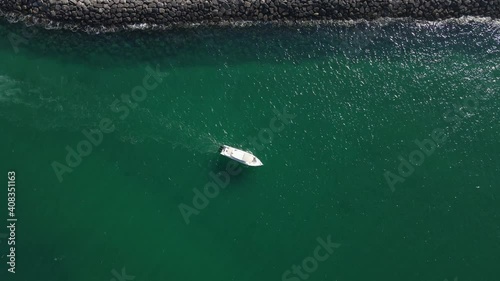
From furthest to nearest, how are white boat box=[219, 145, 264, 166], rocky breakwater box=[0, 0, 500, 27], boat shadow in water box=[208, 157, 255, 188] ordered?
1. rocky breakwater box=[0, 0, 500, 27]
2. boat shadow in water box=[208, 157, 255, 188]
3. white boat box=[219, 145, 264, 166]

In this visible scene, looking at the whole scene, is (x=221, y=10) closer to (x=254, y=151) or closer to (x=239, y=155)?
(x=254, y=151)

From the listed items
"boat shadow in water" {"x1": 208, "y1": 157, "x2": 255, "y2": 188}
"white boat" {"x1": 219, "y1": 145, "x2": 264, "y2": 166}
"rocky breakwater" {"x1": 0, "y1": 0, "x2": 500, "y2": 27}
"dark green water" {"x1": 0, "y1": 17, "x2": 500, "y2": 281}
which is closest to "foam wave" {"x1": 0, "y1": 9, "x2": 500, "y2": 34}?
"rocky breakwater" {"x1": 0, "y1": 0, "x2": 500, "y2": 27}

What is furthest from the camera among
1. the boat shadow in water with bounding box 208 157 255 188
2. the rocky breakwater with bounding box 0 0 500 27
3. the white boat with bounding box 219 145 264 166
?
the rocky breakwater with bounding box 0 0 500 27

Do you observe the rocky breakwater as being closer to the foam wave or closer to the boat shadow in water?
the foam wave

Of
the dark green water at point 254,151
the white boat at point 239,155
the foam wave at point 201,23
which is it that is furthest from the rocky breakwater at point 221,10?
the white boat at point 239,155

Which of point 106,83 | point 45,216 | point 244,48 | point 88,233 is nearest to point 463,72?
point 244,48

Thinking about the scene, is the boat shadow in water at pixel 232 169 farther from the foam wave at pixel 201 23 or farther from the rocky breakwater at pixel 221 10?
the rocky breakwater at pixel 221 10

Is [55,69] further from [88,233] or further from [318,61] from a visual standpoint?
[318,61]
